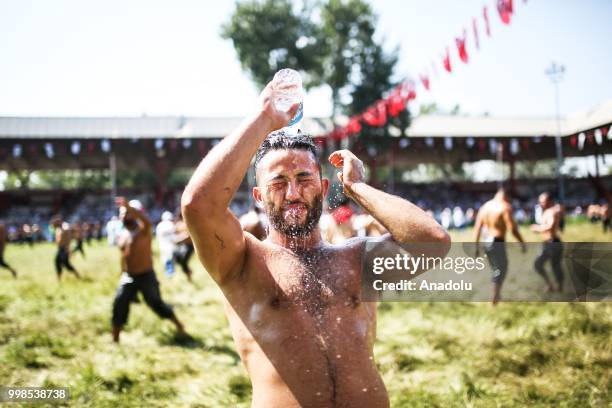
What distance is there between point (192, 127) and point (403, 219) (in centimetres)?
3374

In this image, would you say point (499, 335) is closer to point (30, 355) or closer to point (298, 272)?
point (298, 272)

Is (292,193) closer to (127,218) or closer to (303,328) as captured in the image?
(303,328)

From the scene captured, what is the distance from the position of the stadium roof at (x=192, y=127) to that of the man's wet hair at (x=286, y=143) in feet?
90.6

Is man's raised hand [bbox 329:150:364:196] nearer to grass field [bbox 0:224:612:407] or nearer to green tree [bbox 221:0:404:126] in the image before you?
grass field [bbox 0:224:612:407]

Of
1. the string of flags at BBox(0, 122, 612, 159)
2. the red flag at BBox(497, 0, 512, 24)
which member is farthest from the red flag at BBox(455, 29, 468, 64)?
the string of flags at BBox(0, 122, 612, 159)

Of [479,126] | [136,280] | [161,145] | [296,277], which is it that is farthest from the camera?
[479,126]

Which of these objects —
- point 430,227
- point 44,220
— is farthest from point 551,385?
point 44,220

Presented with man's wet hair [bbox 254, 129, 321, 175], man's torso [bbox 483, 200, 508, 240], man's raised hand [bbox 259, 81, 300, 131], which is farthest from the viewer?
man's torso [bbox 483, 200, 508, 240]

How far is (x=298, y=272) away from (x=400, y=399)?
Answer: 8.70ft

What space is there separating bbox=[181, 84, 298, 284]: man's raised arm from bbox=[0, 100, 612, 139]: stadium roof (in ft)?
91.6

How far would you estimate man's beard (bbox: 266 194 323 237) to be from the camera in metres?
1.93

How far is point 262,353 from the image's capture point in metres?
1.94

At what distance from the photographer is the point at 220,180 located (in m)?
1.64

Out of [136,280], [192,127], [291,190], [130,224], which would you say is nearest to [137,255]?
[136,280]
